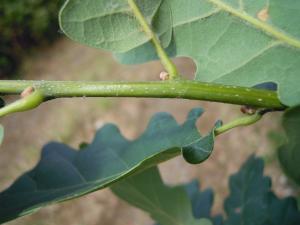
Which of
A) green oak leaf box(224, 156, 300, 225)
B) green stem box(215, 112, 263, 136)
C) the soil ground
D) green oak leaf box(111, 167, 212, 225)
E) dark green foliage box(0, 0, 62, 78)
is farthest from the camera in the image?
dark green foliage box(0, 0, 62, 78)

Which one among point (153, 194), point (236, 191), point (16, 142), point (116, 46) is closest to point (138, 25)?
point (116, 46)

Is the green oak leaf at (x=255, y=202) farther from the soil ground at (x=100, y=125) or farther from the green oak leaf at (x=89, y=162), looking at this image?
the soil ground at (x=100, y=125)

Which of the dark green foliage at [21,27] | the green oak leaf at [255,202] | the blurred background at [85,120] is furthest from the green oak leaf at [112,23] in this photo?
the dark green foliage at [21,27]

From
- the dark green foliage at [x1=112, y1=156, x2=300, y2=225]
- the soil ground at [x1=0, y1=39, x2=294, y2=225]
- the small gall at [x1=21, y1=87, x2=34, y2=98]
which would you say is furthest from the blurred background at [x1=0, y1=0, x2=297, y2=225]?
the small gall at [x1=21, y1=87, x2=34, y2=98]

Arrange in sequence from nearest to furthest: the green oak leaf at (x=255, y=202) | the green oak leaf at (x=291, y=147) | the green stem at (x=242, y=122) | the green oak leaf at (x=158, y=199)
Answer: the green oak leaf at (x=291, y=147) < the green stem at (x=242, y=122) < the green oak leaf at (x=158, y=199) < the green oak leaf at (x=255, y=202)

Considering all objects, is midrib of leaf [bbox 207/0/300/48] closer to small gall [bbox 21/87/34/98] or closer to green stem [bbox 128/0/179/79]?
green stem [bbox 128/0/179/79]

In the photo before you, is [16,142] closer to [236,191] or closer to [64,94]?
[236,191]
